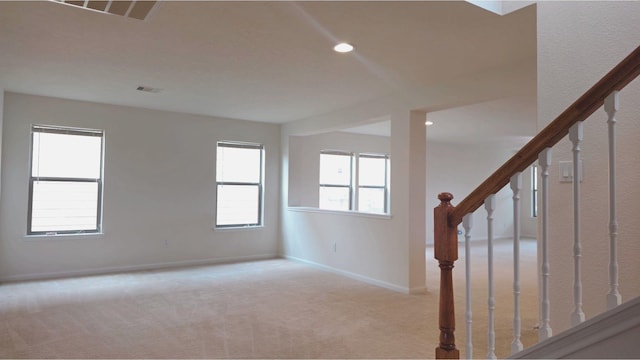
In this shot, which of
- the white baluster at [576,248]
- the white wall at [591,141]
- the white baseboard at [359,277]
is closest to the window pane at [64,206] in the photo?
the white baseboard at [359,277]

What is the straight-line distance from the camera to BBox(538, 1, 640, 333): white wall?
6.90 ft

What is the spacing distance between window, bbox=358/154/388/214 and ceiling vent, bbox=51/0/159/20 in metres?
6.12

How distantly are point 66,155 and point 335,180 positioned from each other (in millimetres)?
4415

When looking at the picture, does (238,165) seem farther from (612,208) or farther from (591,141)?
(612,208)

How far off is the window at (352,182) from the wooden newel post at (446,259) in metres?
5.75

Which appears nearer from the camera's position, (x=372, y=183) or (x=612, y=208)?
(x=612, y=208)

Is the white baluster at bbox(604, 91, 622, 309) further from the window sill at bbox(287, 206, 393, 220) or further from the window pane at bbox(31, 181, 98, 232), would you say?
the window pane at bbox(31, 181, 98, 232)

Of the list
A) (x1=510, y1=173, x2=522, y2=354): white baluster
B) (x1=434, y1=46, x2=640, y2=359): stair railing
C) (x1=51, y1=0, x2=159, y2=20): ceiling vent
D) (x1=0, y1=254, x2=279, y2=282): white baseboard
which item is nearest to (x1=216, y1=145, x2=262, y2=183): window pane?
(x1=0, y1=254, x2=279, y2=282): white baseboard

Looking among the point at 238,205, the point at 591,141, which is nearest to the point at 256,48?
the point at 591,141

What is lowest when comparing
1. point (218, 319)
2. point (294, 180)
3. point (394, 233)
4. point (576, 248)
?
point (218, 319)

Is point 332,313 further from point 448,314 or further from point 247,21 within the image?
point 247,21

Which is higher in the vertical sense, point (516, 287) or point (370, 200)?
point (370, 200)

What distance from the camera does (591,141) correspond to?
7.36 ft

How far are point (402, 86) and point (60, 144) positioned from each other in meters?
4.38
